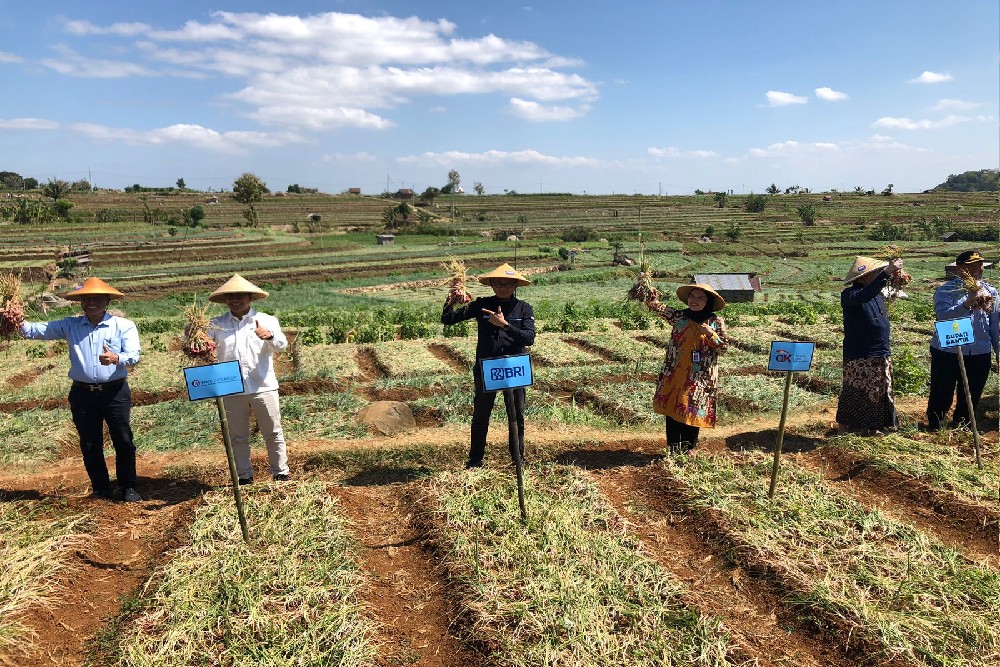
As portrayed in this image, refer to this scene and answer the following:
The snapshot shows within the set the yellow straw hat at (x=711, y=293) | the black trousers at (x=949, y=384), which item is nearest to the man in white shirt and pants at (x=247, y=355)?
the yellow straw hat at (x=711, y=293)

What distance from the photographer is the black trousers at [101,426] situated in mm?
A: 5496

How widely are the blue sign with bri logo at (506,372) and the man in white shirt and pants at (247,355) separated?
6.58 feet

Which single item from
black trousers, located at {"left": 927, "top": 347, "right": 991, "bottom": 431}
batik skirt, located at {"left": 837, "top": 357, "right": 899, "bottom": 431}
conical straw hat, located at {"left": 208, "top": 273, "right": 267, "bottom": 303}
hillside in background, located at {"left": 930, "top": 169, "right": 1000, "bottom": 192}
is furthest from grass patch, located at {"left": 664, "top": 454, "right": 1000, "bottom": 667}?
hillside in background, located at {"left": 930, "top": 169, "right": 1000, "bottom": 192}

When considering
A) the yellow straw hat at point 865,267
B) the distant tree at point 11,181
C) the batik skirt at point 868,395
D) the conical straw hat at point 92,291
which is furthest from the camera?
the distant tree at point 11,181

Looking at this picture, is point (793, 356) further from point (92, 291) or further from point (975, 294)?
point (92, 291)

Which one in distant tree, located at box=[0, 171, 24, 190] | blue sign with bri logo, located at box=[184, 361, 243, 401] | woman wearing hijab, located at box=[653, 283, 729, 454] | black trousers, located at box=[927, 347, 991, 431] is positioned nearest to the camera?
blue sign with bri logo, located at box=[184, 361, 243, 401]

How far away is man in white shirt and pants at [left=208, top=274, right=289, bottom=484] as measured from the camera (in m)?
5.55

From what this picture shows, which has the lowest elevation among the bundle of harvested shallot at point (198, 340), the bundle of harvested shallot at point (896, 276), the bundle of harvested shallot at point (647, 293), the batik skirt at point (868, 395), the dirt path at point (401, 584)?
the dirt path at point (401, 584)

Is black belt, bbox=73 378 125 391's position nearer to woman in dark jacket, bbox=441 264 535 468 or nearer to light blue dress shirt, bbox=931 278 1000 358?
woman in dark jacket, bbox=441 264 535 468

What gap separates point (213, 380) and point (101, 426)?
1845 millimetres

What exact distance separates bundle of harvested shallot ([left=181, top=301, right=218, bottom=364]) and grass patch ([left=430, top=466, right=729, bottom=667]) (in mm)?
2410

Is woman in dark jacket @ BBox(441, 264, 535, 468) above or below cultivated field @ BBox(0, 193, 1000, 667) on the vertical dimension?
above

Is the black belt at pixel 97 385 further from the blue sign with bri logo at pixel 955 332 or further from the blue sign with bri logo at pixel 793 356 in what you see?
the blue sign with bri logo at pixel 955 332

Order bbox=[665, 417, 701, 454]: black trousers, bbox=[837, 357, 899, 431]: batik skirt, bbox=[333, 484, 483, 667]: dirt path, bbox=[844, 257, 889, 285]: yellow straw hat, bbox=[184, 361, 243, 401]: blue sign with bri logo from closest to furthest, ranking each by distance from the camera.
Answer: bbox=[333, 484, 483, 667]: dirt path, bbox=[184, 361, 243, 401]: blue sign with bri logo, bbox=[844, 257, 889, 285]: yellow straw hat, bbox=[665, 417, 701, 454]: black trousers, bbox=[837, 357, 899, 431]: batik skirt
